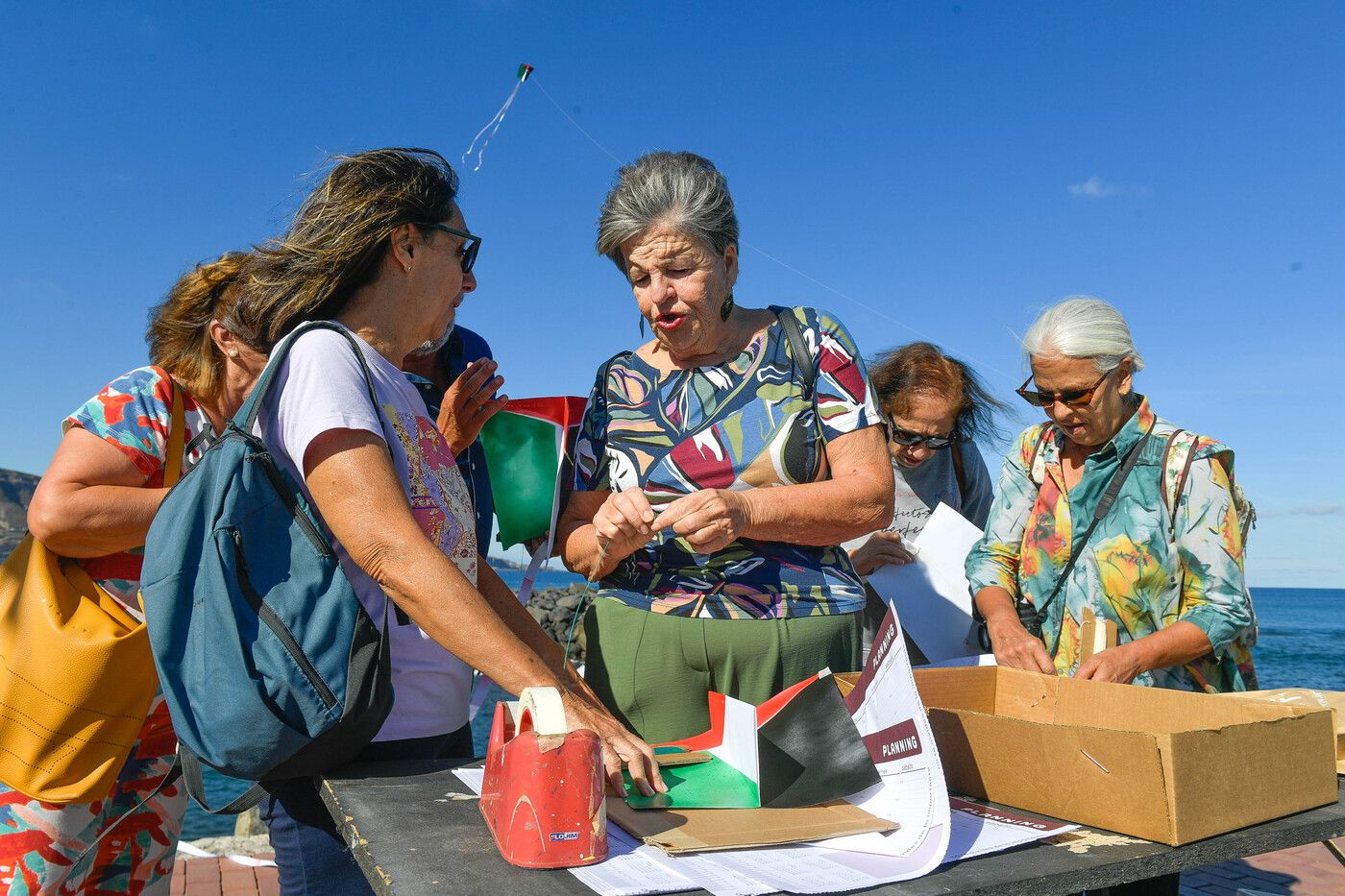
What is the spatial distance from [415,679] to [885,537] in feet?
7.26

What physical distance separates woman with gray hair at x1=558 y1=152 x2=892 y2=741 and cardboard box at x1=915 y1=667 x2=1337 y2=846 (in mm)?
429

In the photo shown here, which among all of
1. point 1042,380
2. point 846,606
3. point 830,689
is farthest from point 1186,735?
point 1042,380

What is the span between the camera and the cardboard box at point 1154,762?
1.29m

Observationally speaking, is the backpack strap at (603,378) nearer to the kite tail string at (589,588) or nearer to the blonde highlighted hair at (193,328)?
the kite tail string at (589,588)

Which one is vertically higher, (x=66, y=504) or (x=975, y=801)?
(x=66, y=504)

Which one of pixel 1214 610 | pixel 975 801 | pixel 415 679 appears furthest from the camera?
pixel 1214 610

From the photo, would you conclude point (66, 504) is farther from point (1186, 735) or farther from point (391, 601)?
point (1186, 735)

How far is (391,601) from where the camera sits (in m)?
1.52

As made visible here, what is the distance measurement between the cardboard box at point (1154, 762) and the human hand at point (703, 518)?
0.45 meters

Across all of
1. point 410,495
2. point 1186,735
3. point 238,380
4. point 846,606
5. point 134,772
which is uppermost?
point 238,380

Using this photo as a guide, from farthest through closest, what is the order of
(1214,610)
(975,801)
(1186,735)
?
(1214,610), (975,801), (1186,735)

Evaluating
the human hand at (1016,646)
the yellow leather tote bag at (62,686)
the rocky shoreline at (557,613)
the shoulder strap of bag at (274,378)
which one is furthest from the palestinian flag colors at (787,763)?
the rocky shoreline at (557,613)

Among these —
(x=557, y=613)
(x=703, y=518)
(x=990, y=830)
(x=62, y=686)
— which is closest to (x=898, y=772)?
(x=990, y=830)

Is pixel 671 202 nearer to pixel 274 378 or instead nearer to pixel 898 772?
pixel 274 378
